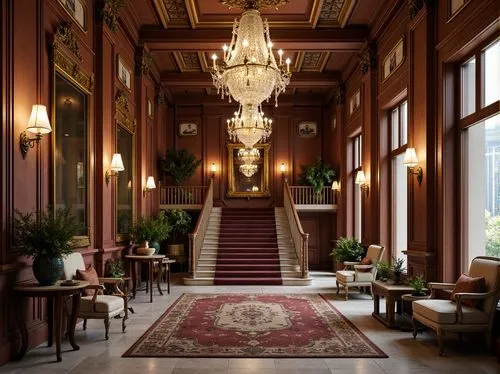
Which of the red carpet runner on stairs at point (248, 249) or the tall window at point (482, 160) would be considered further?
the red carpet runner on stairs at point (248, 249)

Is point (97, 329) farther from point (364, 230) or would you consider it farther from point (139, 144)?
point (364, 230)

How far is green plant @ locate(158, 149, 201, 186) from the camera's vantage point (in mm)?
16812

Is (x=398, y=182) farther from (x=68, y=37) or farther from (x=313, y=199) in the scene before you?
(x=68, y=37)

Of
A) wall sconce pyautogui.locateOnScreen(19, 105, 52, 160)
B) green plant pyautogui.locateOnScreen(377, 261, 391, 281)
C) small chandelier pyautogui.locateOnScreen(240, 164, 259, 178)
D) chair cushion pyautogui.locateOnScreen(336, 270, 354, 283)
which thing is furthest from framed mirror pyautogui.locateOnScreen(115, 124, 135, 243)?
small chandelier pyautogui.locateOnScreen(240, 164, 259, 178)

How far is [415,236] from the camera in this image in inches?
352

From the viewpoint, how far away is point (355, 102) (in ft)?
46.5

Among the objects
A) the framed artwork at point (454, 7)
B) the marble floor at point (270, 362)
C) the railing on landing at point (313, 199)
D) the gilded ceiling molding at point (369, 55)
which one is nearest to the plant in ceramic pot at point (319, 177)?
the railing on landing at point (313, 199)

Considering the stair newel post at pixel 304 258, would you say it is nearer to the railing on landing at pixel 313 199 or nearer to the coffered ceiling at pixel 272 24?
the railing on landing at pixel 313 199

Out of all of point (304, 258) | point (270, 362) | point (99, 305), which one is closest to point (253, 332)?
point (270, 362)

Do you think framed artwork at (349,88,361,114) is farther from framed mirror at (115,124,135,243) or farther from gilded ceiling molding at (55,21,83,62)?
gilded ceiling molding at (55,21,83,62)

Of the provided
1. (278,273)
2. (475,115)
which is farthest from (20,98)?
(278,273)

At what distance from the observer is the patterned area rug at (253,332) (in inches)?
245

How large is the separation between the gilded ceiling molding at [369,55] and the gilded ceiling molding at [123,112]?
5436mm

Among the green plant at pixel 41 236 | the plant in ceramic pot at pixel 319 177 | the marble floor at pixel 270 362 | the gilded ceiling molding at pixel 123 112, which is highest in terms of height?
the gilded ceiling molding at pixel 123 112
